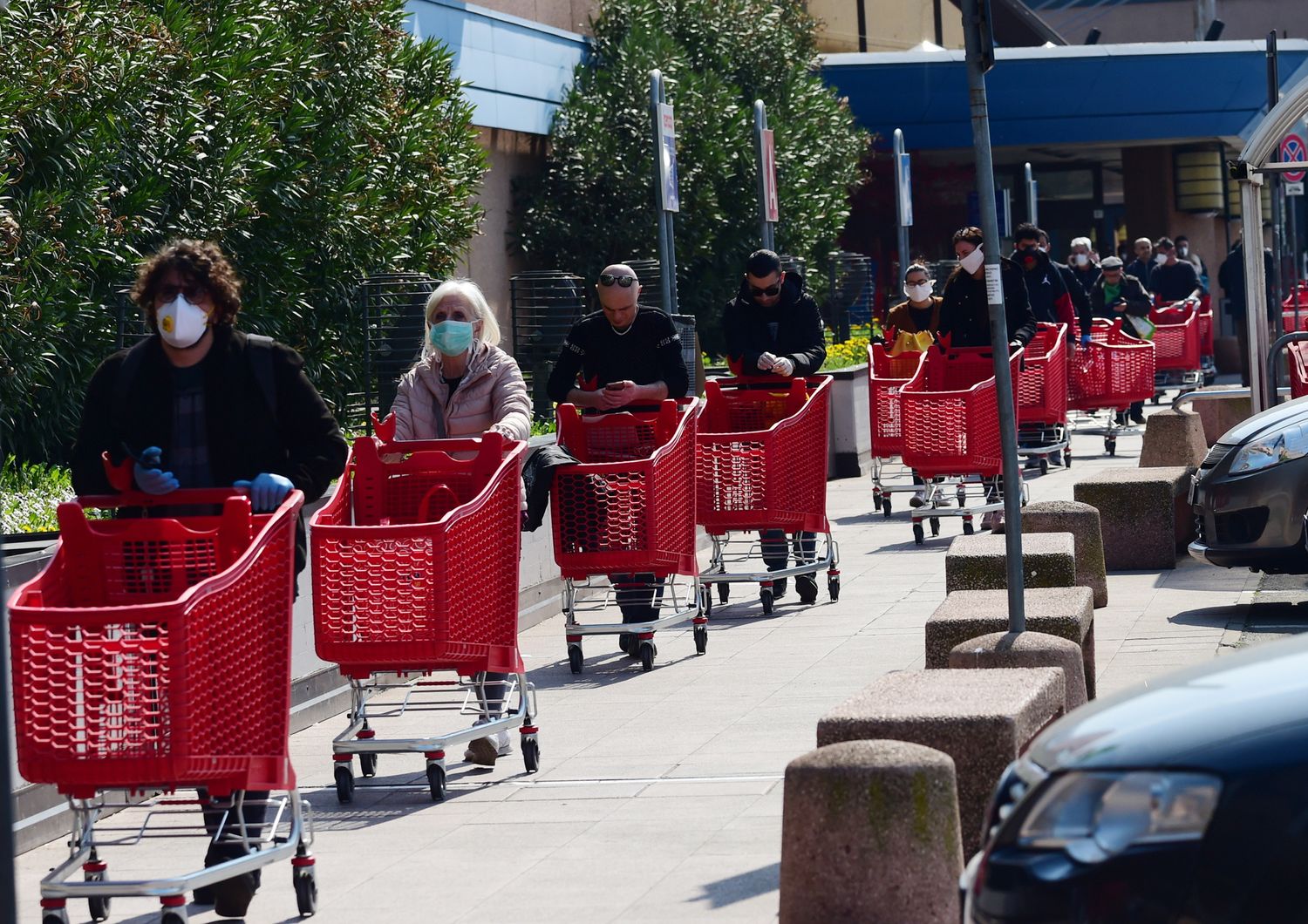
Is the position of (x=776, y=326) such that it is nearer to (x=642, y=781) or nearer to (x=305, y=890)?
(x=642, y=781)

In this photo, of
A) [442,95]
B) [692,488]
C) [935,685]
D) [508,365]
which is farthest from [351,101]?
[935,685]

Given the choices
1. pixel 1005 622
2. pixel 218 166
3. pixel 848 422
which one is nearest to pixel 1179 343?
pixel 848 422

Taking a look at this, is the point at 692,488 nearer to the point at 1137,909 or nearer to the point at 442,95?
the point at 1137,909

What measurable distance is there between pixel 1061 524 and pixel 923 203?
3353cm

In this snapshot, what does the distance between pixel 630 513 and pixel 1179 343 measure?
Result: 19.5 meters

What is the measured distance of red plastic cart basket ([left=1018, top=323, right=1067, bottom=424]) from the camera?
55.5ft

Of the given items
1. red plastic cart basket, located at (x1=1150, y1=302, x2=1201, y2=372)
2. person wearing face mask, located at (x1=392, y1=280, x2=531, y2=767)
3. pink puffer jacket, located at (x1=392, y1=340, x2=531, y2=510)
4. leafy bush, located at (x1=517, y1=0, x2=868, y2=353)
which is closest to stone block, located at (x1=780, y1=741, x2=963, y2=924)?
person wearing face mask, located at (x1=392, y1=280, x2=531, y2=767)

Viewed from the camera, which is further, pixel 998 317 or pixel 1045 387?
pixel 1045 387

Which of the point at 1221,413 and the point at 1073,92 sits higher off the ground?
the point at 1073,92

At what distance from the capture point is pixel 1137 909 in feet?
12.5

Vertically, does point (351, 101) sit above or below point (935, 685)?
above

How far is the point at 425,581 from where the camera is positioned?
7.39 m

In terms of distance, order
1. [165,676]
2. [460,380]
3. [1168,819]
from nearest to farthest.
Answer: [1168,819], [165,676], [460,380]

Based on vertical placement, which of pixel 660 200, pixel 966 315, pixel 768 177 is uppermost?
pixel 768 177
